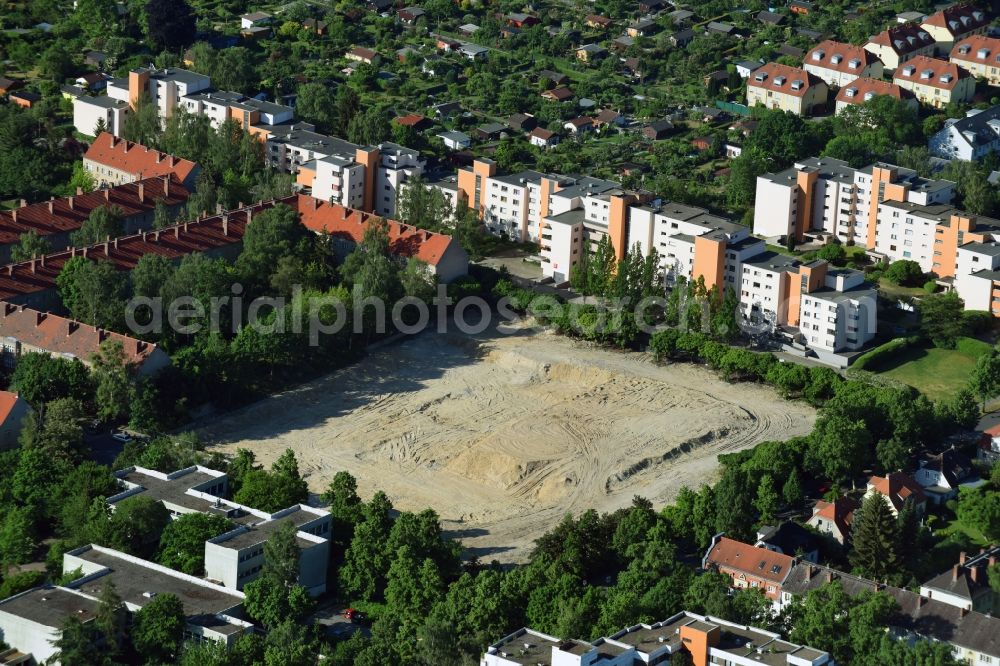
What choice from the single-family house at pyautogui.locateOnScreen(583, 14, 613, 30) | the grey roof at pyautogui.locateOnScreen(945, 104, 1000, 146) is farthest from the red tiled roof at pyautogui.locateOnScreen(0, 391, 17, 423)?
the single-family house at pyautogui.locateOnScreen(583, 14, 613, 30)

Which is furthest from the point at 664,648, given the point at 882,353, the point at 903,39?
the point at 903,39

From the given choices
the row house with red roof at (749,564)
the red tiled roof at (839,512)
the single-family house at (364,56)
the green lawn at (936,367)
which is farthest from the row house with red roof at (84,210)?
the red tiled roof at (839,512)

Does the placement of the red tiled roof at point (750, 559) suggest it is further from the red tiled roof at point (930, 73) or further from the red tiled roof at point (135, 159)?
the red tiled roof at point (930, 73)

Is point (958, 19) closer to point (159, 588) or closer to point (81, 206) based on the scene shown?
point (81, 206)

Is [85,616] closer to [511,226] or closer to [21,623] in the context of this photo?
[21,623]

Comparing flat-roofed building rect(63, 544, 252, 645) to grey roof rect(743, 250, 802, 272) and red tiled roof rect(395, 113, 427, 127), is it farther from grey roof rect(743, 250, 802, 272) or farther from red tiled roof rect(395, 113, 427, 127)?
red tiled roof rect(395, 113, 427, 127)

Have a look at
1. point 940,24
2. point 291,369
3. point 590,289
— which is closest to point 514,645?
point 291,369

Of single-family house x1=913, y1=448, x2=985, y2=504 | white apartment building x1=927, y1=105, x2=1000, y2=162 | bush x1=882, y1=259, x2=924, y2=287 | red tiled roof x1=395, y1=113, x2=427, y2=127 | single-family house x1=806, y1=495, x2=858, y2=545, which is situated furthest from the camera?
red tiled roof x1=395, y1=113, x2=427, y2=127
